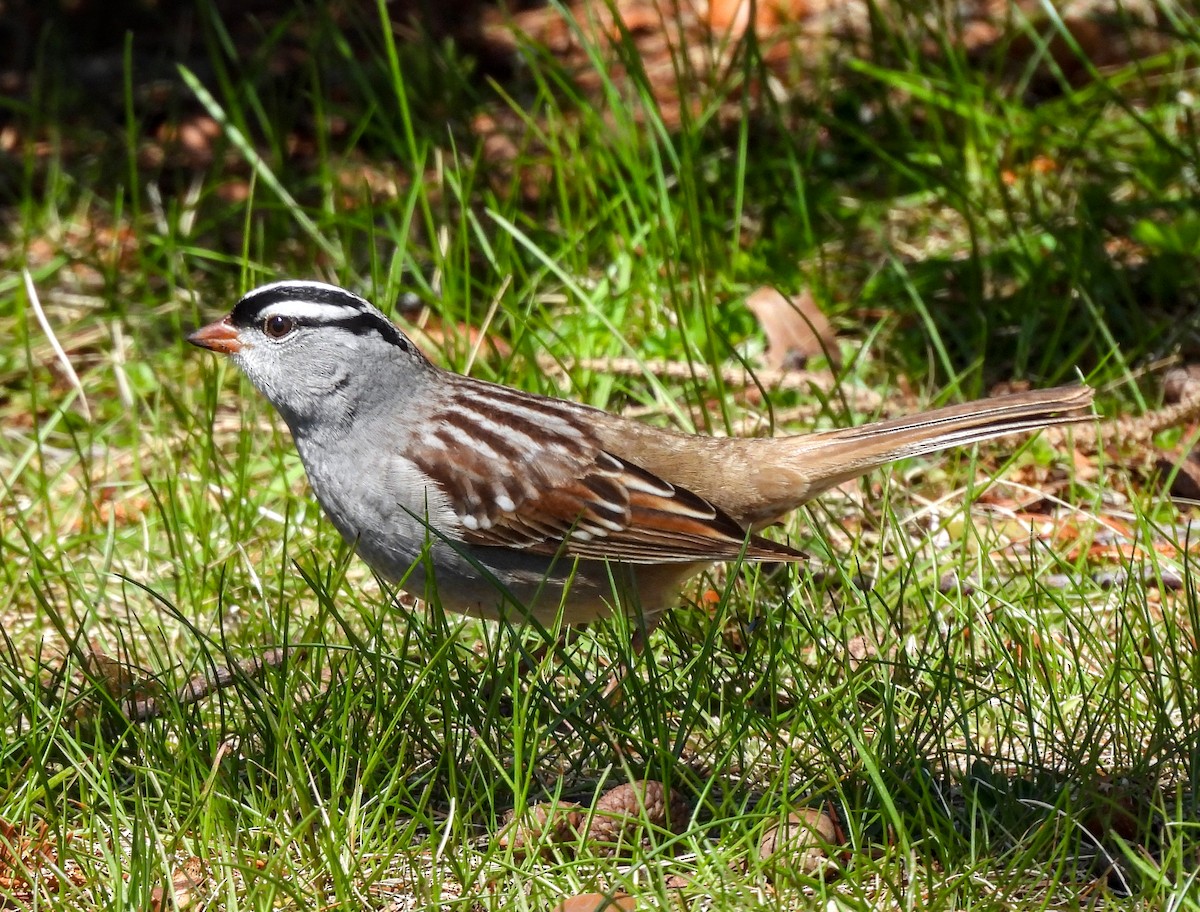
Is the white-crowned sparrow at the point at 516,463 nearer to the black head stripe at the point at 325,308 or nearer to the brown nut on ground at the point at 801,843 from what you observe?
the black head stripe at the point at 325,308

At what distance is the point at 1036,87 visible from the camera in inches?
277

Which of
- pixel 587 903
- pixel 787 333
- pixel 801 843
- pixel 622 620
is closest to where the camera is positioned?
pixel 587 903

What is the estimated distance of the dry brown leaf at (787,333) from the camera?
540cm

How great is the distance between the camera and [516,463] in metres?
3.94

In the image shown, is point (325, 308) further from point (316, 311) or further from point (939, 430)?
point (939, 430)

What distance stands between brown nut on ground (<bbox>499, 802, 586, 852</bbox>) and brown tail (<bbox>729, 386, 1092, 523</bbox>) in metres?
1.32

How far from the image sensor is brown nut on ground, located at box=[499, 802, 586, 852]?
9.25 ft

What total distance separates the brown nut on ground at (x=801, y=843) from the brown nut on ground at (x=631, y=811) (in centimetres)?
19

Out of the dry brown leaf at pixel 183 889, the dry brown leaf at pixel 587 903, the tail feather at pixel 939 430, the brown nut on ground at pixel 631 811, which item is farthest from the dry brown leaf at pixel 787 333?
the dry brown leaf at pixel 183 889

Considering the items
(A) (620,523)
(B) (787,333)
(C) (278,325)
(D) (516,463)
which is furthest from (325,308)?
(B) (787,333)

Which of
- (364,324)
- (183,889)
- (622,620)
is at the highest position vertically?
(364,324)

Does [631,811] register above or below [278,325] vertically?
below

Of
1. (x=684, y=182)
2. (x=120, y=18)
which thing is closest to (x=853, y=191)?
(x=684, y=182)

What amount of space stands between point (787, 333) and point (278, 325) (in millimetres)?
2011
